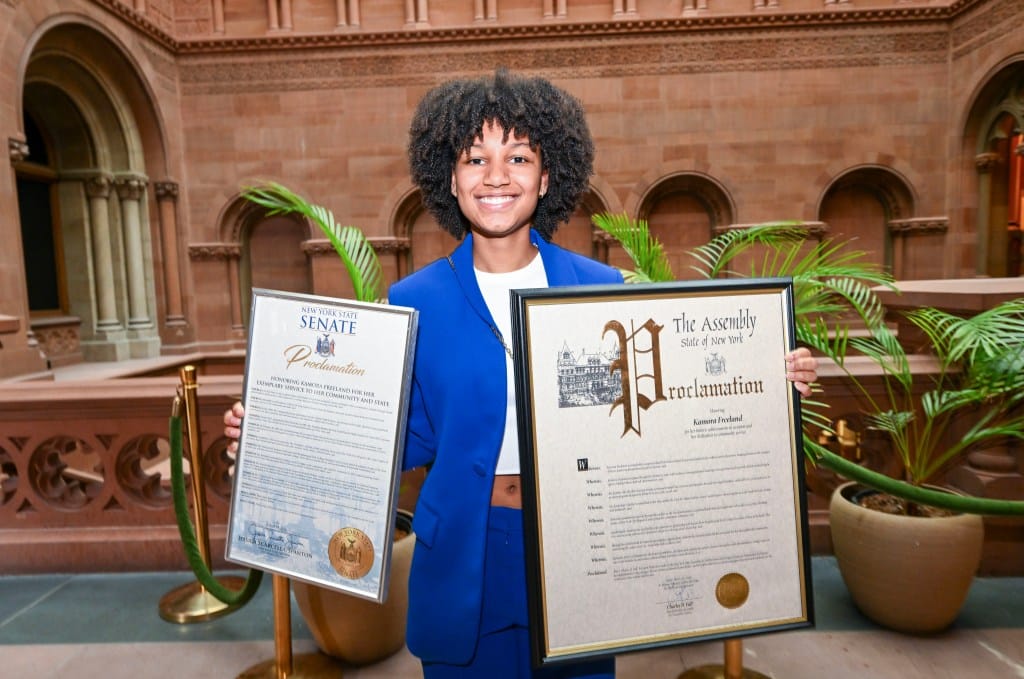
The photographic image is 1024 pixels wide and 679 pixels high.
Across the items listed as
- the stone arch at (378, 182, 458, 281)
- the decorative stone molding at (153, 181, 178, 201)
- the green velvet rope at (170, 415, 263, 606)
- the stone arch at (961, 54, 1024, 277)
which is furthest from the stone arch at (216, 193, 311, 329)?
the stone arch at (961, 54, 1024, 277)

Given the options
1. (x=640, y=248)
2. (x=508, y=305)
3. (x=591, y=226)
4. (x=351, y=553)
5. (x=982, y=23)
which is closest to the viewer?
(x=508, y=305)

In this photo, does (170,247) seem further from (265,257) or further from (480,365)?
(480,365)

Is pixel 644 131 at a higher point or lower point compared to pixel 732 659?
higher

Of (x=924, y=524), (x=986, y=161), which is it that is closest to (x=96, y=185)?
(x=924, y=524)

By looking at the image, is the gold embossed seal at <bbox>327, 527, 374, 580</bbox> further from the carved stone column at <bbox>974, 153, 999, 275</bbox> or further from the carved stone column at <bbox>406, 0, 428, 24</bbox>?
the carved stone column at <bbox>974, 153, 999, 275</bbox>

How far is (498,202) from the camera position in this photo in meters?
1.59

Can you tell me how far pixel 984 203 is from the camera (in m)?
10.9

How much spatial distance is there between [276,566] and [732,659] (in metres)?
1.45

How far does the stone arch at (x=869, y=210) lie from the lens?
11.4 m

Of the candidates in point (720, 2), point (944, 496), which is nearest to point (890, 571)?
point (944, 496)

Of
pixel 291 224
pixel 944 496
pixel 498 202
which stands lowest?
pixel 944 496

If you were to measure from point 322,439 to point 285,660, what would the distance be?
45.0 inches

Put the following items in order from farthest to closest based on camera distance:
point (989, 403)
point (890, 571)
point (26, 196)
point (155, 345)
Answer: point (155, 345) < point (26, 196) < point (989, 403) < point (890, 571)

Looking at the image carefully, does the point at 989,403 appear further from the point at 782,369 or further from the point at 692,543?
the point at 692,543
